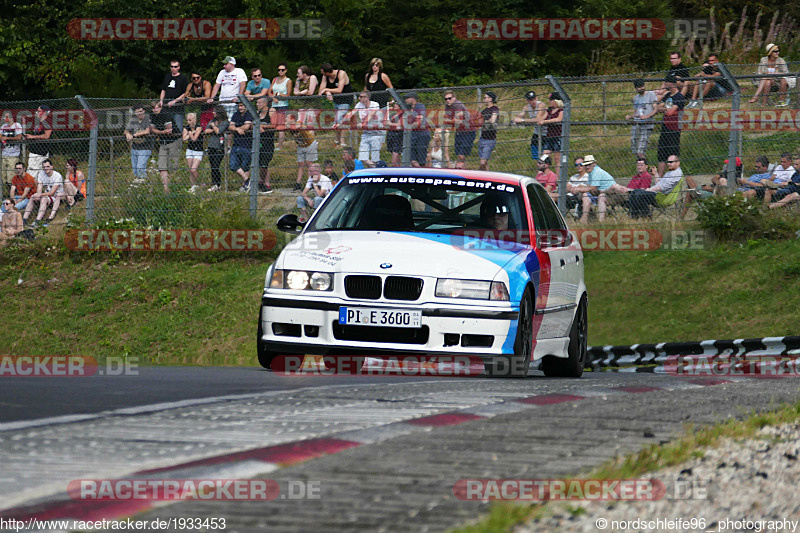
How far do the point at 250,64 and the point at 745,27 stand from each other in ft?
50.1

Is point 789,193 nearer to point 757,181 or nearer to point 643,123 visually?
point 757,181

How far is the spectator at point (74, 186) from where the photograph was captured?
19031 mm

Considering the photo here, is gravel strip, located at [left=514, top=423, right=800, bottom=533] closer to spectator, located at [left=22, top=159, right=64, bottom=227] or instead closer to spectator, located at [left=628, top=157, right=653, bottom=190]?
spectator, located at [left=628, top=157, right=653, bottom=190]

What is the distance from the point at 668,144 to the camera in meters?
16.7

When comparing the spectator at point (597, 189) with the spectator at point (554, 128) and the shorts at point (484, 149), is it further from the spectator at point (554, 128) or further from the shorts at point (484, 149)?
the shorts at point (484, 149)

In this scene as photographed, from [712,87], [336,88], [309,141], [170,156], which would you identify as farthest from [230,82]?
[712,87]

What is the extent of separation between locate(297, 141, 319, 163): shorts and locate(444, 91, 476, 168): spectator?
6.49 feet

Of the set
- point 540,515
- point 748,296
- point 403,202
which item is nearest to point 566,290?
point 403,202

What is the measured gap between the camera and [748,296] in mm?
14781

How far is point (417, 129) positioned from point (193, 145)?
11.2 feet

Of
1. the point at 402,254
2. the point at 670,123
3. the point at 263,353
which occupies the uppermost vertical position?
the point at 670,123

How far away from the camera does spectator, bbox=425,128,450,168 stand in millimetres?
17297

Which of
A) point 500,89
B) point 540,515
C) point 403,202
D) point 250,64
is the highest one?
point 250,64

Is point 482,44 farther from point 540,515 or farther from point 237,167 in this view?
point 540,515
